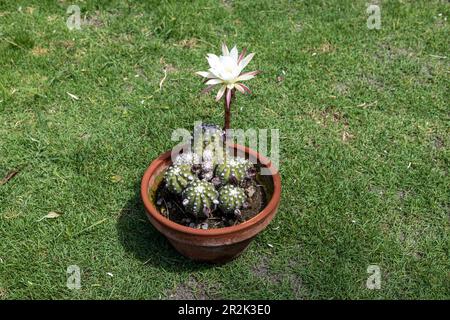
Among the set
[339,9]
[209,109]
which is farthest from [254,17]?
[209,109]

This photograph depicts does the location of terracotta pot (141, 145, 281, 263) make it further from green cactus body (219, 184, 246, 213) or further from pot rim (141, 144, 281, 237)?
green cactus body (219, 184, 246, 213)

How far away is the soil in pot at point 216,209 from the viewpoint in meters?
3.09

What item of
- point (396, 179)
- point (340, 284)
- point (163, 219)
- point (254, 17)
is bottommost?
point (340, 284)

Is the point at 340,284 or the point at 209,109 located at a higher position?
the point at 209,109

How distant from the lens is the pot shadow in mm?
3230

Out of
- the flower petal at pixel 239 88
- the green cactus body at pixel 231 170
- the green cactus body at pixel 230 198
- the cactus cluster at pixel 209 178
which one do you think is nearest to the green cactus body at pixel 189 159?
the cactus cluster at pixel 209 178

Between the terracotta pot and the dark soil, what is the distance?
5 centimetres

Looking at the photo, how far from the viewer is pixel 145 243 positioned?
3.33 metres

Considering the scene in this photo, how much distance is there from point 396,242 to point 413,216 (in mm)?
256

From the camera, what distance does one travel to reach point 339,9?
4.96 metres

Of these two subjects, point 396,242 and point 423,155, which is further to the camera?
point 423,155

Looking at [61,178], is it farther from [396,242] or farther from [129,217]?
[396,242]

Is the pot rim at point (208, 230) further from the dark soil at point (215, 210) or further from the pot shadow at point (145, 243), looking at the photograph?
the pot shadow at point (145, 243)

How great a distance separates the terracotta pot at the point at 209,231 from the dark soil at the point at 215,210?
0.05 m
